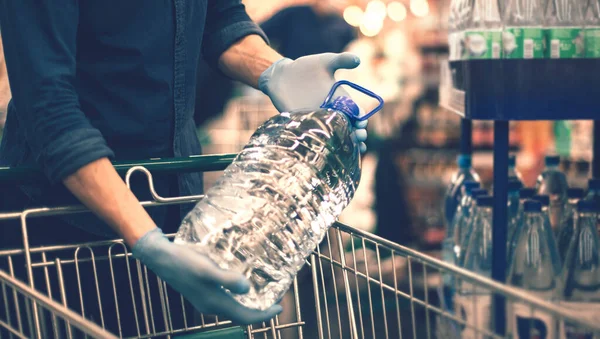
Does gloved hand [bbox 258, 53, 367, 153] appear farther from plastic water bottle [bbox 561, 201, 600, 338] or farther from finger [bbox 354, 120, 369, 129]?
plastic water bottle [bbox 561, 201, 600, 338]

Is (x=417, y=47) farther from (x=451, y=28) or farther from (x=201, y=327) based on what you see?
(x=201, y=327)

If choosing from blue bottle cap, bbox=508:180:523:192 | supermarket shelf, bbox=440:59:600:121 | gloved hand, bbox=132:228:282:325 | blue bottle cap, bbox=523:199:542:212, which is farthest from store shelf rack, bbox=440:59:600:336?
gloved hand, bbox=132:228:282:325

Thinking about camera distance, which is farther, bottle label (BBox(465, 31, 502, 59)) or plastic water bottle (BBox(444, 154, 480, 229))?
plastic water bottle (BBox(444, 154, 480, 229))

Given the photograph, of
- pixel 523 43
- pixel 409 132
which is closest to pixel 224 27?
pixel 523 43

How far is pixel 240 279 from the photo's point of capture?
92 centimetres

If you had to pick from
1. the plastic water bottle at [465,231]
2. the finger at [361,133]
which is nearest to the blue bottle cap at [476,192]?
the plastic water bottle at [465,231]

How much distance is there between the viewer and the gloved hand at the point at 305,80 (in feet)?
4.24

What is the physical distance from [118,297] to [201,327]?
18 cm

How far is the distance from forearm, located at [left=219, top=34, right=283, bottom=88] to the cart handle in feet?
0.71

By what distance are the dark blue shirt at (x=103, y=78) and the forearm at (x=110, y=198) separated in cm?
2

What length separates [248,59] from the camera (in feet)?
4.92

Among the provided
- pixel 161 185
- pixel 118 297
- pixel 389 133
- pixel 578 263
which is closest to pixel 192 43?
pixel 161 185

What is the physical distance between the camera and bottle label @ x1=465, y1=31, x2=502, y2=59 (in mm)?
1668

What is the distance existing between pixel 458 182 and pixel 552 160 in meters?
0.41
